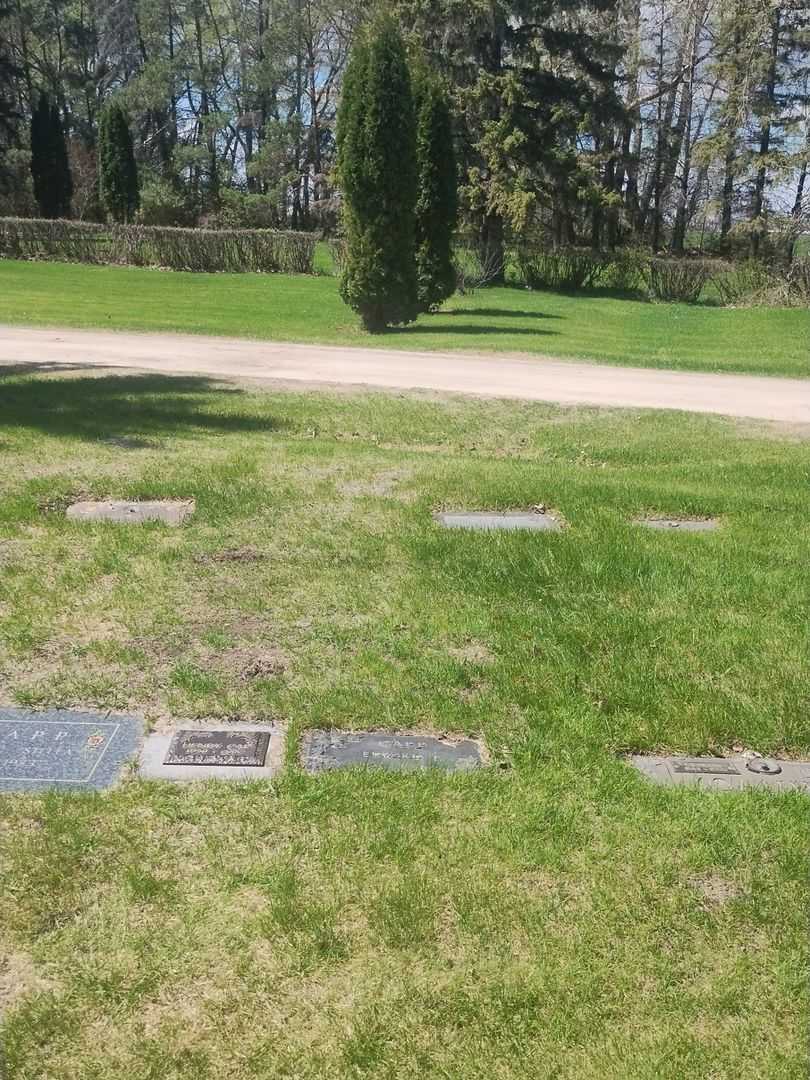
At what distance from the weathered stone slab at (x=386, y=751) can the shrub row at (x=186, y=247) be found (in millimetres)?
27921

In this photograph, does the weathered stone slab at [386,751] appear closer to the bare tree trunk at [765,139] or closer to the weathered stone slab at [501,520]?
the weathered stone slab at [501,520]

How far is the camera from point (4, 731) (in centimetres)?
319

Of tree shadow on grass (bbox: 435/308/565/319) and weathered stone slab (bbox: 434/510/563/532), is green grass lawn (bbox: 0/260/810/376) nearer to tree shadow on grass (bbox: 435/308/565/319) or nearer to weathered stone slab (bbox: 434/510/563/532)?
tree shadow on grass (bbox: 435/308/565/319)

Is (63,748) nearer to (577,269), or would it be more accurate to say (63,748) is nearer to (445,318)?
(445,318)

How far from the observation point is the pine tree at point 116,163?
3734cm

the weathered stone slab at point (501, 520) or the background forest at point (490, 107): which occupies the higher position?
the background forest at point (490, 107)

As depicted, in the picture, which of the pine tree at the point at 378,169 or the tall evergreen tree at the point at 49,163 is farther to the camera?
the tall evergreen tree at the point at 49,163

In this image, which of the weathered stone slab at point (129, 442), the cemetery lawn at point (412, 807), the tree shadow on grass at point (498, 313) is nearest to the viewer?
the cemetery lawn at point (412, 807)

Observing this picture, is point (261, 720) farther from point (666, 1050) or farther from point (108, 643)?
point (666, 1050)

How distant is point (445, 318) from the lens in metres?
20.3

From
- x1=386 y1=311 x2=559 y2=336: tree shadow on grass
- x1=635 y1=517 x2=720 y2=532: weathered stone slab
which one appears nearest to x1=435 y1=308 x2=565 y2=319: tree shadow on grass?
x1=386 y1=311 x2=559 y2=336: tree shadow on grass

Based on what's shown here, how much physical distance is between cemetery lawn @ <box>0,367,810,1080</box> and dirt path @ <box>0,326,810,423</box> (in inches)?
181

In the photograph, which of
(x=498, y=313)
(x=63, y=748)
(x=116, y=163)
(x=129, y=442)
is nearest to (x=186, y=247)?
(x=116, y=163)

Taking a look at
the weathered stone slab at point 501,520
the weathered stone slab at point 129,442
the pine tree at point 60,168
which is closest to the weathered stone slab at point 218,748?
the weathered stone slab at point 501,520
